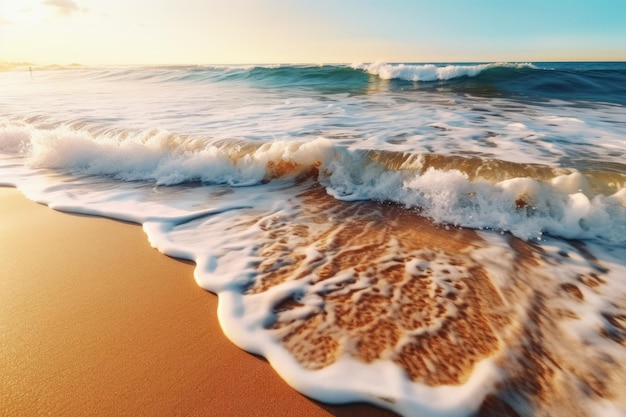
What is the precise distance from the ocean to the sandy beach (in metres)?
0.15

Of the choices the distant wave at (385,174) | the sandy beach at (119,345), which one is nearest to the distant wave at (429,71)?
the distant wave at (385,174)

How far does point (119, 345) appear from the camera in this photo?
6.48 ft

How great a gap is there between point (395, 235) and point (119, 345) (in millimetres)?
2335

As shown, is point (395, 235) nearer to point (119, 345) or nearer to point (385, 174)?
point (385, 174)

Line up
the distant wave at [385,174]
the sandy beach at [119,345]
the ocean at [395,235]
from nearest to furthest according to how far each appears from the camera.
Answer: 1. the sandy beach at [119,345]
2. the ocean at [395,235]
3. the distant wave at [385,174]

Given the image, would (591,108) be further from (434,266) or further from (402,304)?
(402,304)

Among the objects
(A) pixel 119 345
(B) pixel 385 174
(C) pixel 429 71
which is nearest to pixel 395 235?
(B) pixel 385 174

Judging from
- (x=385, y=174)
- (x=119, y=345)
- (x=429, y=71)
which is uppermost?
(x=429, y=71)

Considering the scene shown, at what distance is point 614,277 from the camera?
267 cm

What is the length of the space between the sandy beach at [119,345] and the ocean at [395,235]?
0.15 meters

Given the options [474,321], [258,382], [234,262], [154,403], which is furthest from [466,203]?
[154,403]

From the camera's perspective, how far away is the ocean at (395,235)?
71.9 inches

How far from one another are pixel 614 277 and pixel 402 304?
171 cm

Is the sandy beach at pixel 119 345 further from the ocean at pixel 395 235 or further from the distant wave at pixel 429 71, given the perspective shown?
the distant wave at pixel 429 71
